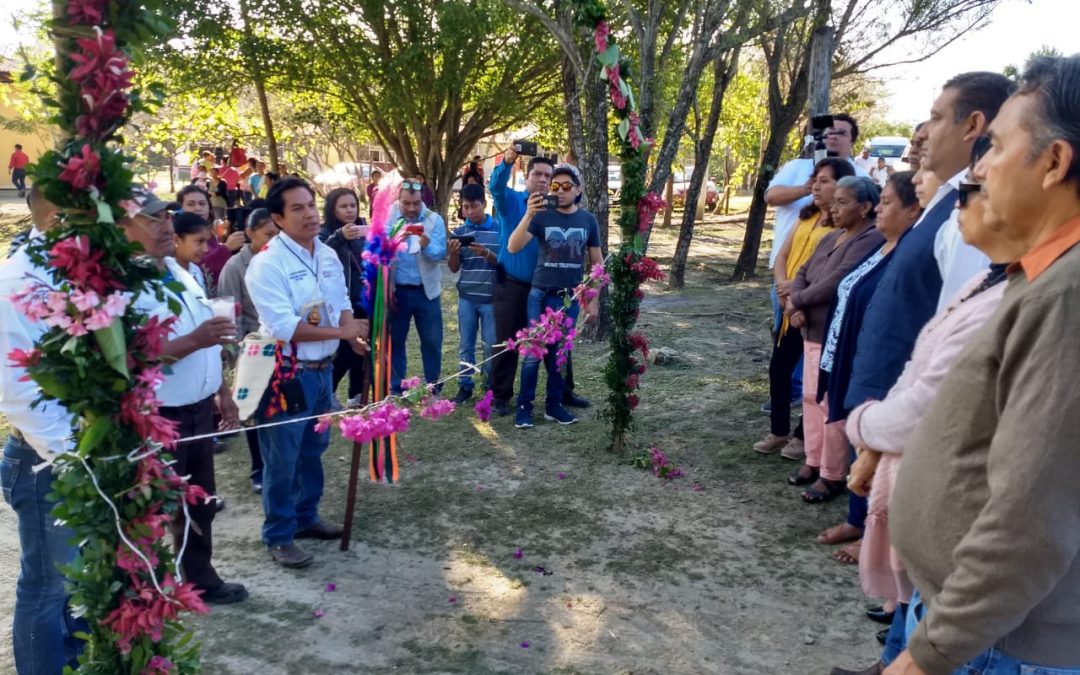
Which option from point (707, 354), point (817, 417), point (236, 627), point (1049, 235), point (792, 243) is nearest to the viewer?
point (1049, 235)

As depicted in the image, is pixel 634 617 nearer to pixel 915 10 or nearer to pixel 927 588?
pixel 927 588

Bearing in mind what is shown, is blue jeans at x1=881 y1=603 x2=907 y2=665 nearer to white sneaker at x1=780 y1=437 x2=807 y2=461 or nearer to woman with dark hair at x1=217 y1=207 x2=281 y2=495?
white sneaker at x1=780 y1=437 x2=807 y2=461

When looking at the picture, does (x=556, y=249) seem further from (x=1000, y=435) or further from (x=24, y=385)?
(x=1000, y=435)

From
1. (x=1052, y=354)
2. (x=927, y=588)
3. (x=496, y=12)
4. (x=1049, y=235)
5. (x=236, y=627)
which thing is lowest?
(x=236, y=627)

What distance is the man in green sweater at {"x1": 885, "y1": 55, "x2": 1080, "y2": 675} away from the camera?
124cm

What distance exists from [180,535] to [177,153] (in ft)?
48.2

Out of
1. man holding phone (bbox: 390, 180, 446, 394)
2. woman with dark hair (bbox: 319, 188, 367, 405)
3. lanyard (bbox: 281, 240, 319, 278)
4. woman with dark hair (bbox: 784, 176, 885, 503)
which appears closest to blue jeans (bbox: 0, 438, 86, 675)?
lanyard (bbox: 281, 240, 319, 278)

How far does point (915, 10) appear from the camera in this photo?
38.5 feet

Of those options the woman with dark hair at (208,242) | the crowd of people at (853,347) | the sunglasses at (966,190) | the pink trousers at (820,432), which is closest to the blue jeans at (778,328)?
the crowd of people at (853,347)

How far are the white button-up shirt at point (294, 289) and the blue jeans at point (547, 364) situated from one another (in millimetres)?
2128

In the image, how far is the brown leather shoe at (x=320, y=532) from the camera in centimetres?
443

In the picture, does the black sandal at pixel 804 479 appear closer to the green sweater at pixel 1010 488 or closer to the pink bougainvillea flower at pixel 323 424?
the pink bougainvillea flower at pixel 323 424

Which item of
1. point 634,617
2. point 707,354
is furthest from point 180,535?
point 707,354

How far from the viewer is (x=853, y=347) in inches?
143
